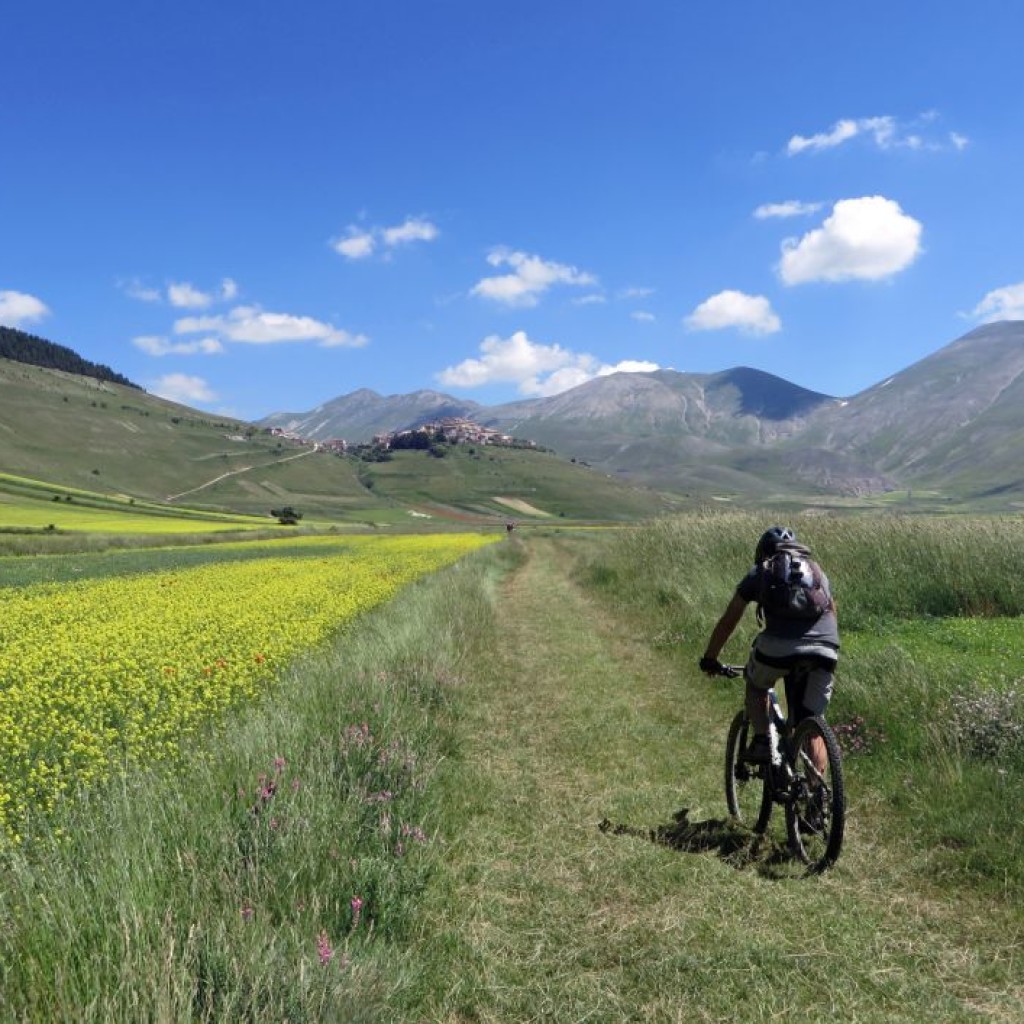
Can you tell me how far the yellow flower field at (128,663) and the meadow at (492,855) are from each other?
11 centimetres

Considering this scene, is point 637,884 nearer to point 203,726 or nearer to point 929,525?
point 203,726

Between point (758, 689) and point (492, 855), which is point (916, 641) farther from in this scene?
point (492, 855)

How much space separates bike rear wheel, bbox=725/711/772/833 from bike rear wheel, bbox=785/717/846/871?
1.21ft

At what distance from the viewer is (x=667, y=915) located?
454 centimetres

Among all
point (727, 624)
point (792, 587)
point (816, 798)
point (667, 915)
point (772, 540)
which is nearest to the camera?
point (667, 915)

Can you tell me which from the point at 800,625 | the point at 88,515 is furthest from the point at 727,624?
the point at 88,515

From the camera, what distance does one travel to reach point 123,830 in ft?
11.9

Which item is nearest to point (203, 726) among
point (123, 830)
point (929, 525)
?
point (123, 830)

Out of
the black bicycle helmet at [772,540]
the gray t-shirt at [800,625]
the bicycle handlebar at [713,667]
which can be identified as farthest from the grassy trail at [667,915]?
the black bicycle helmet at [772,540]

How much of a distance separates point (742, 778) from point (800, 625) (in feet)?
5.94

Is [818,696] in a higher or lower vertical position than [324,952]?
higher

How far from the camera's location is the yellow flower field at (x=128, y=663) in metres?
5.93

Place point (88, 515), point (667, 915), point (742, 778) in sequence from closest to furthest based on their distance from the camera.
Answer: point (667, 915), point (742, 778), point (88, 515)

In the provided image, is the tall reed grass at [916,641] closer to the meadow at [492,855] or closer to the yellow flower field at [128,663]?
the meadow at [492,855]
